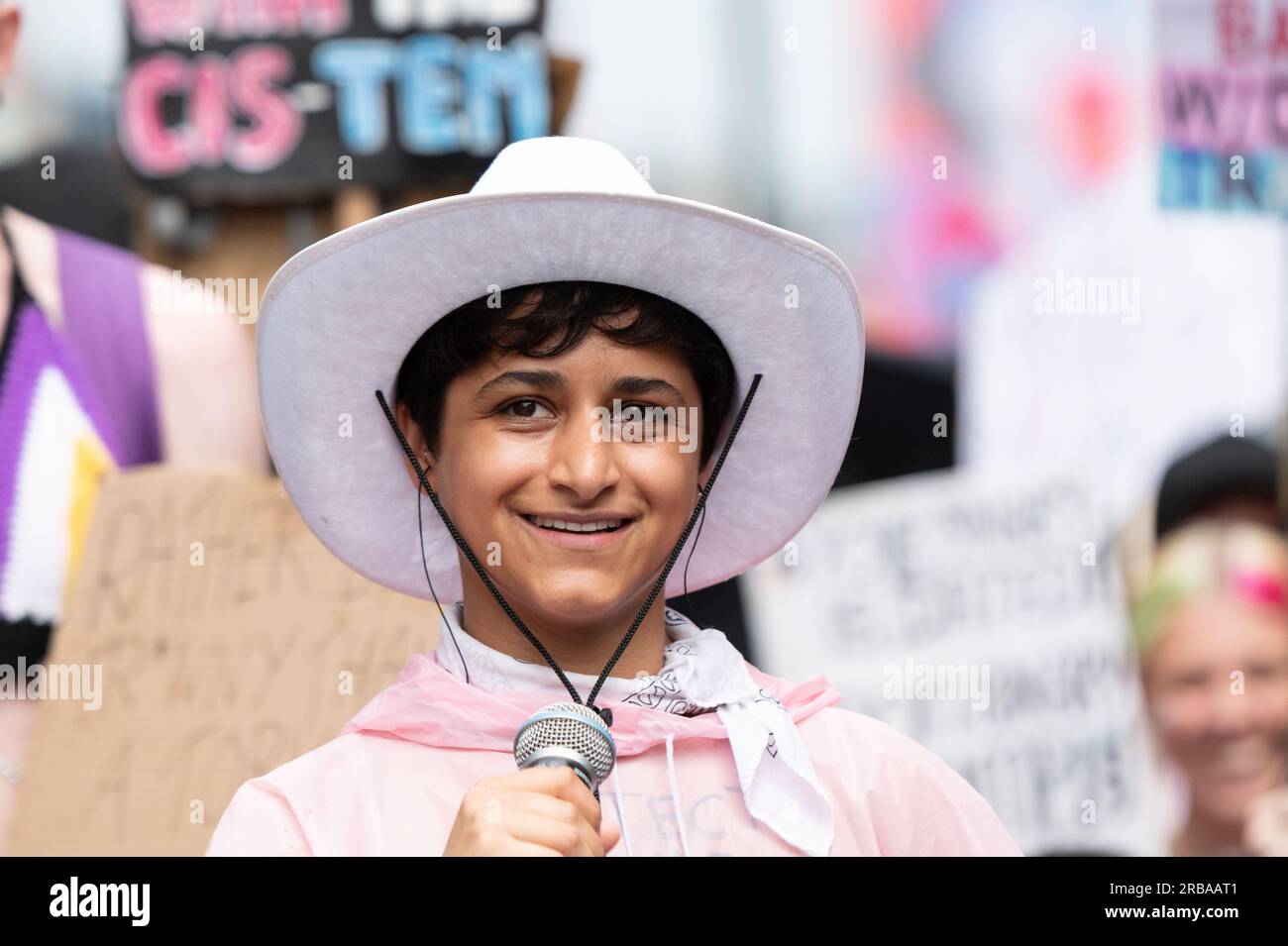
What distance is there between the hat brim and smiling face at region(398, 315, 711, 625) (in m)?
0.11

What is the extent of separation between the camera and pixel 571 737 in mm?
1440

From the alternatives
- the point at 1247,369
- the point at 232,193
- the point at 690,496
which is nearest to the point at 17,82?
the point at 232,193

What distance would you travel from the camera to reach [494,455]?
174 centimetres

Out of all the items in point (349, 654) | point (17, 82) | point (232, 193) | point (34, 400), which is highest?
point (17, 82)

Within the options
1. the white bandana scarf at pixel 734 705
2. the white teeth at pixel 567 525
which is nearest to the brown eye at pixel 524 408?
the white teeth at pixel 567 525

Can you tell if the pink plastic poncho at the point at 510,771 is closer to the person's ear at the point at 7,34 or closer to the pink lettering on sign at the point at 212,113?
the pink lettering on sign at the point at 212,113

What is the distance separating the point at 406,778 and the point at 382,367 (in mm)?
485

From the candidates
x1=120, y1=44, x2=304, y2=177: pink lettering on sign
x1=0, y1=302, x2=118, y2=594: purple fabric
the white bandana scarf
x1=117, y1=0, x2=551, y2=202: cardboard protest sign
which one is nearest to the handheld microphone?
the white bandana scarf

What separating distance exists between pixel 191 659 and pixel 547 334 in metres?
2.36

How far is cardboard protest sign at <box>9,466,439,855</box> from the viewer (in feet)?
12.1

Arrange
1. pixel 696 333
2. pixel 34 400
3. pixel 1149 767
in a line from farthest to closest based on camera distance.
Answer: pixel 1149 767
pixel 34 400
pixel 696 333

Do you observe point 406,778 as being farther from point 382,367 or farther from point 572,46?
point 572,46

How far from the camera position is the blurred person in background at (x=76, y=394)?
3.91 meters

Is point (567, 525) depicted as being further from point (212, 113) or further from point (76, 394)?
point (212, 113)
